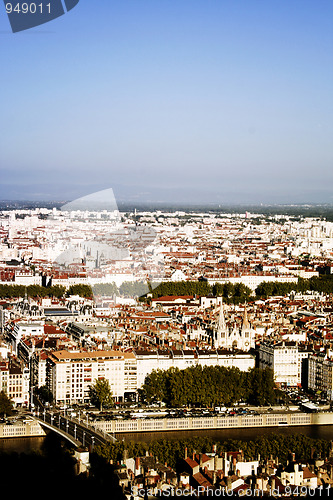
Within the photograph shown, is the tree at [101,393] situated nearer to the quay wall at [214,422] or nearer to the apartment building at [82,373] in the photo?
the apartment building at [82,373]

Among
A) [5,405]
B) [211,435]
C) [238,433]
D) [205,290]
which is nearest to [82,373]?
[5,405]

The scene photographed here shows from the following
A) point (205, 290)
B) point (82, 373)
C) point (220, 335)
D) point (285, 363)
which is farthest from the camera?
point (205, 290)

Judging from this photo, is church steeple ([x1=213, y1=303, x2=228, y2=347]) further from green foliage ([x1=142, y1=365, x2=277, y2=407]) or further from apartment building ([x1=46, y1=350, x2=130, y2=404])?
apartment building ([x1=46, y1=350, x2=130, y2=404])

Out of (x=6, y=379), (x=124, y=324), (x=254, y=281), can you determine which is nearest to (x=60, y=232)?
(x=254, y=281)

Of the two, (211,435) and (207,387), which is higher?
(207,387)

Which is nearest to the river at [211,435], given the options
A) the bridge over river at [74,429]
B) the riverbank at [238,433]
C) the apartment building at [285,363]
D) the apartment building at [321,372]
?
the riverbank at [238,433]

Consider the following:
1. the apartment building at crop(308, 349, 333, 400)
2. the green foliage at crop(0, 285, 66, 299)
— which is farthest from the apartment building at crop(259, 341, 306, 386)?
the green foliage at crop(0, 285, 66, 299)

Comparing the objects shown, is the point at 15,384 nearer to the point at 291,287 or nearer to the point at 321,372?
the point at 321,372

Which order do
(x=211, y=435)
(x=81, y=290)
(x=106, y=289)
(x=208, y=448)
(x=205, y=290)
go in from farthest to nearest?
(x=205, y=290) → (x=81, y=290) → (x=106, y=289) → (x=211, y=435) → (x=208, y=448)
